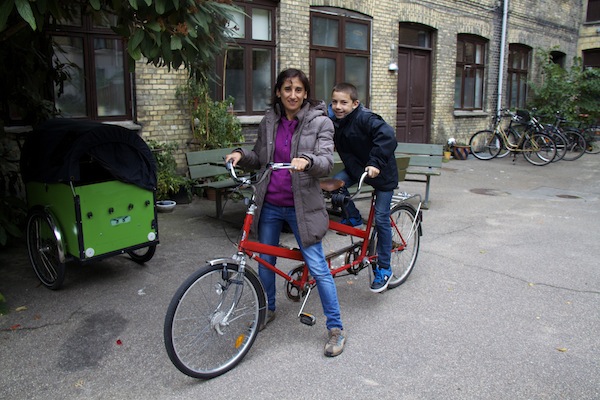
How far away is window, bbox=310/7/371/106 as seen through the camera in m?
10.8

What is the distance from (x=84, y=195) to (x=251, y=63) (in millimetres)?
5957

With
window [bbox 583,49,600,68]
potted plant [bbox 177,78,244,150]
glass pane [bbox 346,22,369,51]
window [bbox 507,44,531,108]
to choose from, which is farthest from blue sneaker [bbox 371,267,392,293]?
window [bbox 583,49,600,68]

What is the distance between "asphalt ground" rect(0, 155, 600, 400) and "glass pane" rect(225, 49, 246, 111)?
12.6ft

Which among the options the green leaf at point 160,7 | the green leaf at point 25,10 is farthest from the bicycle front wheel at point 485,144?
the green leaf at point 25,10

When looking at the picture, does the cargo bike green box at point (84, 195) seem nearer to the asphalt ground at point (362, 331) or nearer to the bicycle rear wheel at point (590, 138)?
the asphalt ground at point (362, 331)

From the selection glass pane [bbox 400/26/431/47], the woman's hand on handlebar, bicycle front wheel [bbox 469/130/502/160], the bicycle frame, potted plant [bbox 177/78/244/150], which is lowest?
the bicycle frame

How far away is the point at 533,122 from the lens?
14125 millimetres

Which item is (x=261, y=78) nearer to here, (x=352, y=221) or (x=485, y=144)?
(x=352, y=221)

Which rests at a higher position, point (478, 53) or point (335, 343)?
point (478, 53)

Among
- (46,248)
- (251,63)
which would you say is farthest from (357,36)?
(46,248)

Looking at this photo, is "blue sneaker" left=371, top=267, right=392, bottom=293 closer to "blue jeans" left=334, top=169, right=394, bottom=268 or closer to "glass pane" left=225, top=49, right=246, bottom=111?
"blue jeans" left=334, top=169, right=394, bottom=268

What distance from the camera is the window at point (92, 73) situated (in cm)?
752

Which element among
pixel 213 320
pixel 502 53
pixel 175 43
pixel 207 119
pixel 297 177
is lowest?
pixel 213 320

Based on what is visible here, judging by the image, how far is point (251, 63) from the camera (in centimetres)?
969
